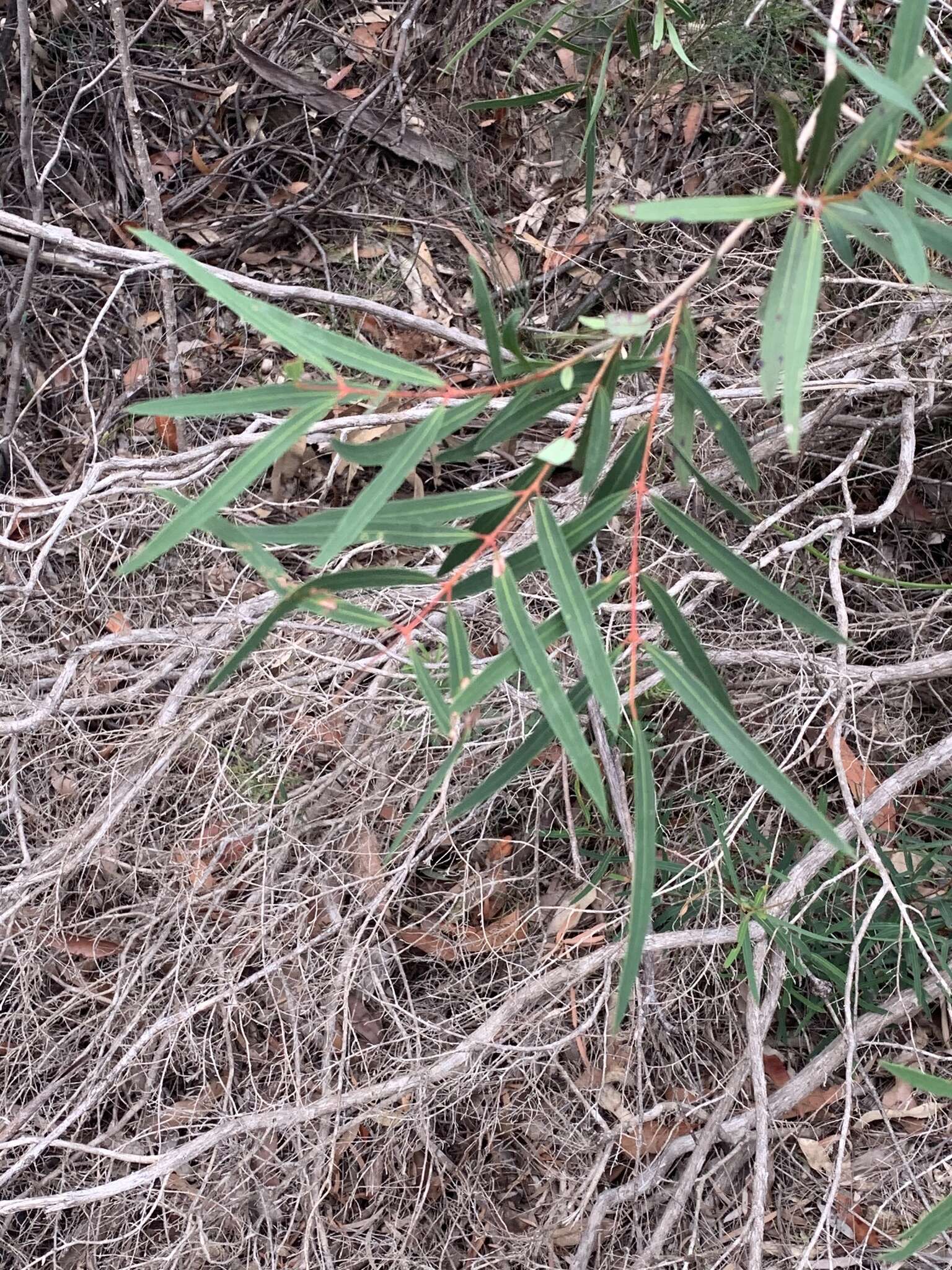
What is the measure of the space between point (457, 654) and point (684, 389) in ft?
1.30

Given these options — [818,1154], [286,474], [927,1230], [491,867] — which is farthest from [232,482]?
[818,1154]

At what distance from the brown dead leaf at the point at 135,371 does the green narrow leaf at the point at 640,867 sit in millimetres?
1790

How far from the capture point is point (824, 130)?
77 centimetres

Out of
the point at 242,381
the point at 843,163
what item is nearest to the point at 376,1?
the point at 242,381

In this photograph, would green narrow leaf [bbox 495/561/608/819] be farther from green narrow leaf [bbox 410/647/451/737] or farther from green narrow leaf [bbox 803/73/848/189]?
green narrow leaf [bbox 803/73/848/189]

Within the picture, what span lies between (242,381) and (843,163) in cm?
178

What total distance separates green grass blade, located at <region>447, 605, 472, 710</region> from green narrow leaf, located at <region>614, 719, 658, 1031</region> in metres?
0.17

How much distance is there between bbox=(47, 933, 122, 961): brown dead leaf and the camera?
73.5 inches

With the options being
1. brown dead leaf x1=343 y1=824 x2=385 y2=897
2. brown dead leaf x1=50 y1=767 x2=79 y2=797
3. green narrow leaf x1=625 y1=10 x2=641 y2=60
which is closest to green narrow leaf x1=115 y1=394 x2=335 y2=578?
brown dead leaf x1=343 y1=824 x2=385 y2=897

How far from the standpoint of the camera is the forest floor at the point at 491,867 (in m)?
1.59

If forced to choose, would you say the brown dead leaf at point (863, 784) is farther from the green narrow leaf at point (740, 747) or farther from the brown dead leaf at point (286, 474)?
the brown dead leaf at point (286, 474)

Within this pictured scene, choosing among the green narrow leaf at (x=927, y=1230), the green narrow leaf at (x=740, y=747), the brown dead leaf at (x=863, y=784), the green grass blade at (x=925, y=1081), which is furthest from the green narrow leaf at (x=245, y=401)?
the brown dead leaf at (x=863, y=784)

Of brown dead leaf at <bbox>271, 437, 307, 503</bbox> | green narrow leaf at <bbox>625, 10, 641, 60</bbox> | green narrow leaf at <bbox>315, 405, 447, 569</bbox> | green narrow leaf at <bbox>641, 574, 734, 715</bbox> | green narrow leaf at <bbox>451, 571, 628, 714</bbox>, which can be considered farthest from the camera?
brown dead leaf at <bbox>271, 437, 307, 503</bbox>

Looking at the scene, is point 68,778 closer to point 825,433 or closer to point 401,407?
point 401,407
